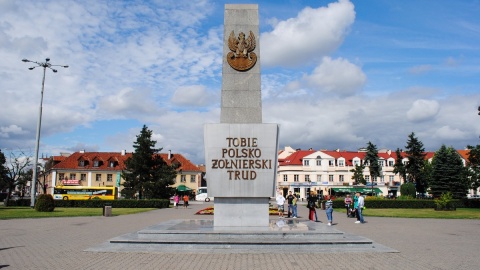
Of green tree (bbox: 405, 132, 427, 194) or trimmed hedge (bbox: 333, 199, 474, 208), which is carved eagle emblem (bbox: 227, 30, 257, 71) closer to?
trimmed hedge (bbox: 333, 199, 474, 208)

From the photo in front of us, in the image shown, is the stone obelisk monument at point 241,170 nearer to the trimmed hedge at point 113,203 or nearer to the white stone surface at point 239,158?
the white stone surface at point 239,158

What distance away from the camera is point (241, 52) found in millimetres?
16531

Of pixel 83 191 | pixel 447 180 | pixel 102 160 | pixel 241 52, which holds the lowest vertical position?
pixel 83 191

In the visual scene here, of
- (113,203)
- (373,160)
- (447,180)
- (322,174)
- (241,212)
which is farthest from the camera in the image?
(322,174)

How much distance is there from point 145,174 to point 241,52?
36.8 metres

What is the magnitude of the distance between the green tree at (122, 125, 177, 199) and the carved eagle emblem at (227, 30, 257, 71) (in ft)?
116

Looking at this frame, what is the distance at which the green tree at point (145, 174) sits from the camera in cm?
4969

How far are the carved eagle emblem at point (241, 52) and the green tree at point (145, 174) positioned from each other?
35.4 meters

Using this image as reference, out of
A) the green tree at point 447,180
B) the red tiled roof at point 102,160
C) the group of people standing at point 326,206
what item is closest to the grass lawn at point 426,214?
the group of people standing at point 326,206

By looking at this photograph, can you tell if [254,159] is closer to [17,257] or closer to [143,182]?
[17,257]

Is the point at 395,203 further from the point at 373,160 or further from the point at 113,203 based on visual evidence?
the point at 373,160

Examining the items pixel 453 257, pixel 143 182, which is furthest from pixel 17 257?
pixel 143 182

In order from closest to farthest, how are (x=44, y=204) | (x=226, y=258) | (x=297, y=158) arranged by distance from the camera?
(x=226, y=258)
(x=44, y=204)
(x=297, y=158)

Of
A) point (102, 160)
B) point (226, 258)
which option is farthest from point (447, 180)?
point (102, 160)
